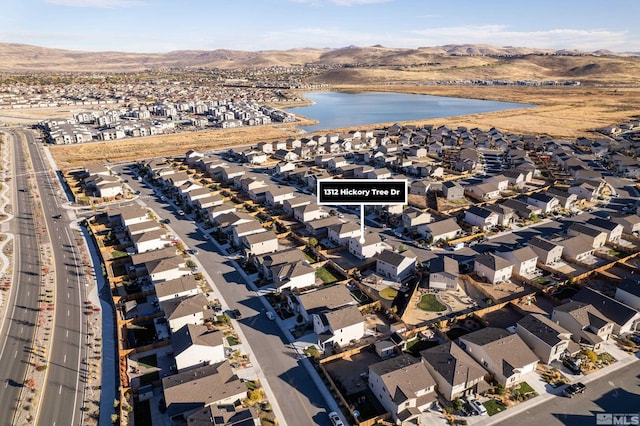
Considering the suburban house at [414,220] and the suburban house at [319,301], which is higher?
the suburban house at [414,220]

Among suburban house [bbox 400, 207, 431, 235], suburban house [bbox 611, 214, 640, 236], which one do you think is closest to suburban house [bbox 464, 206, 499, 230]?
suburban house [bbox 400, 207, 431, 235]

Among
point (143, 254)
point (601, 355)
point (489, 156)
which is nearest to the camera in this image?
point (601, 355)

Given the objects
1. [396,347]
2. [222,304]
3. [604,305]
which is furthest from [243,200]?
[604,305]

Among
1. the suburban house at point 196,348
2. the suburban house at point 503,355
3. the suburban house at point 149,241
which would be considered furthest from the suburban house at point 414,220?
the suburban house at point 149,241

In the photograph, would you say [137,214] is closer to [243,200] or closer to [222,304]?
[243,200]

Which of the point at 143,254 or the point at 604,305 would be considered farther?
the point at 143,254

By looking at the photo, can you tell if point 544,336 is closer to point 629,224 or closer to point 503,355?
point 503,355

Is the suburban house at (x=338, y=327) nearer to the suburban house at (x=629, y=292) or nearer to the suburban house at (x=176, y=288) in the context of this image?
the suburban house at (x=176, y=288)
